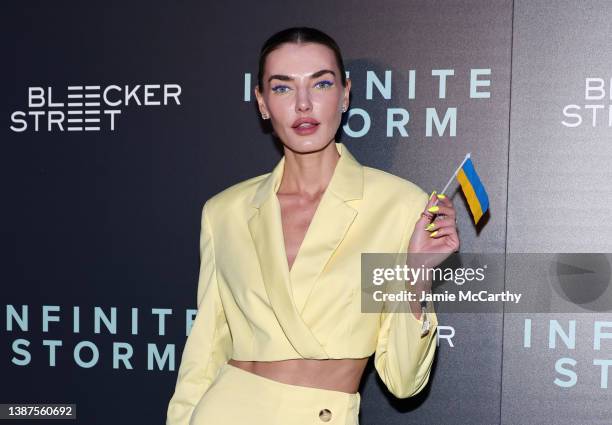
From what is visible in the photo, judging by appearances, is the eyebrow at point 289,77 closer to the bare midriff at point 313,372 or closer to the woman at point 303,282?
the woman at point 303,282

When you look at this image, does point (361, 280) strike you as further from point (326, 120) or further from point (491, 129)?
point (491, 129)

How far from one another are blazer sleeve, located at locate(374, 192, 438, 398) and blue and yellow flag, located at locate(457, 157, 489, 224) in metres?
0.12

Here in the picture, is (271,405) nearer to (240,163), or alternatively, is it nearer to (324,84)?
(324,84)

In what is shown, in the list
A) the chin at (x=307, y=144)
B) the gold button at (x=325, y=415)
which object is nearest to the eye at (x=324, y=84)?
the chin at (x=307, y=144)

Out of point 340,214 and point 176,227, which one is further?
point 176,227

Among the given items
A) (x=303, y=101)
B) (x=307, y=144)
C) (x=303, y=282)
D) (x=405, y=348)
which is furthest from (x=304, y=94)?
(x=405, y=348)

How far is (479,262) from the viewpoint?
2529 millimetres

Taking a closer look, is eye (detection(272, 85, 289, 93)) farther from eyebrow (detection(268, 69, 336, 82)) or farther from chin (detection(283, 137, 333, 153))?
chin (detection(283, 137, 333, 153))

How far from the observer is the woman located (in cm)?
182

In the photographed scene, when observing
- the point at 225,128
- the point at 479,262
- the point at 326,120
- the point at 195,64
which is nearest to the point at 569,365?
the point at 479,262

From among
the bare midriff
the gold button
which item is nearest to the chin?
the bare midriff

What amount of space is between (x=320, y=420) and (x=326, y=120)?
73 centimetres

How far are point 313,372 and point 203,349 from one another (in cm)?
33

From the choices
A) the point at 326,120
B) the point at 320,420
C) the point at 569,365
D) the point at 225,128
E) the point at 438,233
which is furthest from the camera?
the point at 225,128
